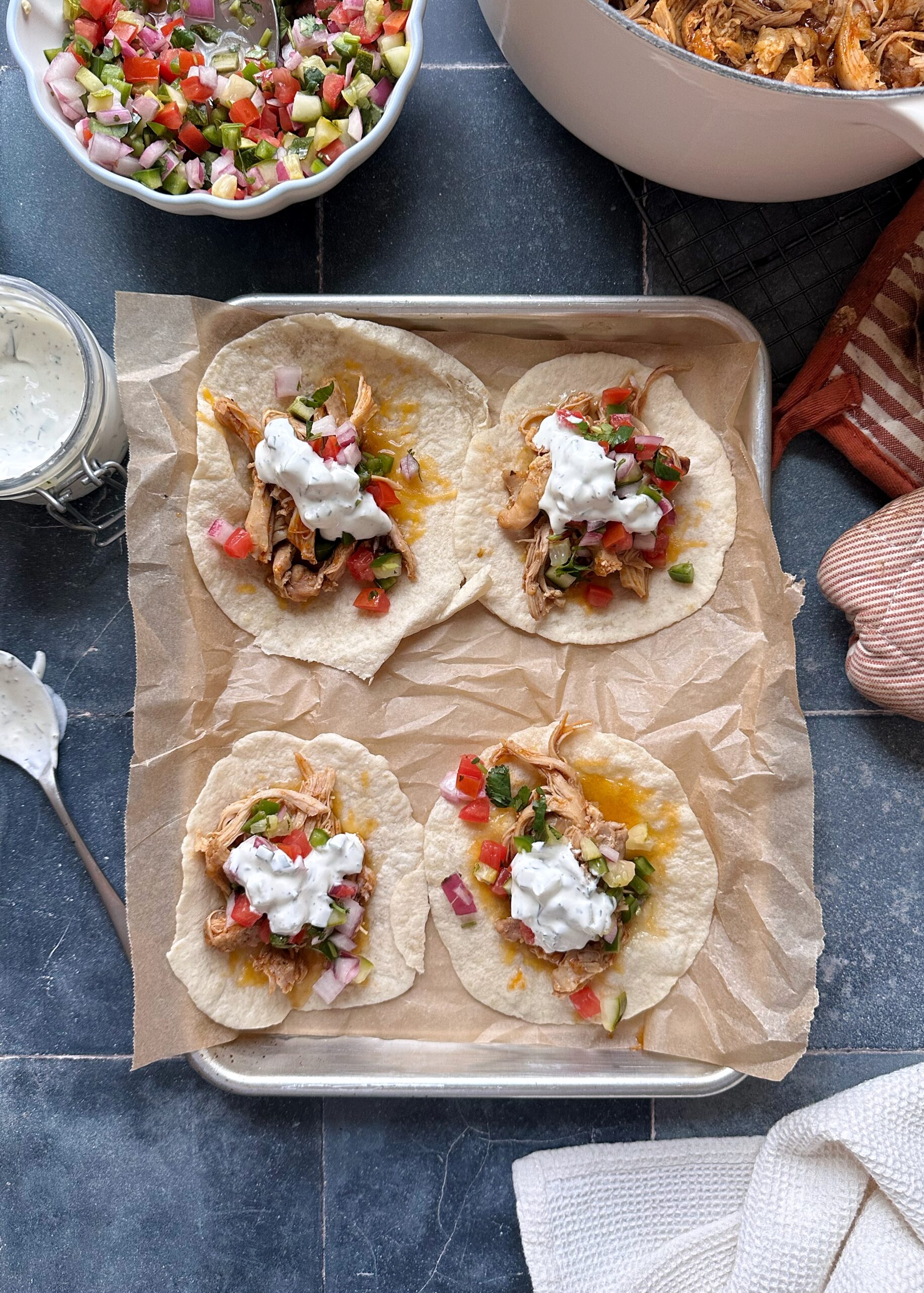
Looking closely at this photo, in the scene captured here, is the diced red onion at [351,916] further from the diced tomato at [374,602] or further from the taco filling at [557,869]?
the diced tomato at [374,602]

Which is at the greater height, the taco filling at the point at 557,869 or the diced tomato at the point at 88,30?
the diced tomato at the point at 88,30

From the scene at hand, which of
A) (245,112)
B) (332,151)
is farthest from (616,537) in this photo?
(245,112)

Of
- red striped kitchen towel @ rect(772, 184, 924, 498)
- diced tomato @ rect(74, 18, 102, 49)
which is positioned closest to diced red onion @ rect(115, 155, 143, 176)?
diced tomato @ rect(74, 18, 102, 49)

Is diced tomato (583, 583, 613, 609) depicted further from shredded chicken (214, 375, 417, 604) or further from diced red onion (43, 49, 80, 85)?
diced red onion (43, 49, 80, 85)

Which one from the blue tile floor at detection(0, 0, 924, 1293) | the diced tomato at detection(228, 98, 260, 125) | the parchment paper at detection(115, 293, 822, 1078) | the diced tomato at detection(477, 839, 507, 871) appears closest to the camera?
the diced tomato at detection(228, 98, 260, 125)

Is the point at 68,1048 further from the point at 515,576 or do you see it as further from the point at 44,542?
the point at 515,576

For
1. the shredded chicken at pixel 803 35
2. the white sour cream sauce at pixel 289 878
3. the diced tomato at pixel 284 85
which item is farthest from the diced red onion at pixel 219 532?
the shredded chicken at pixel 803 35
